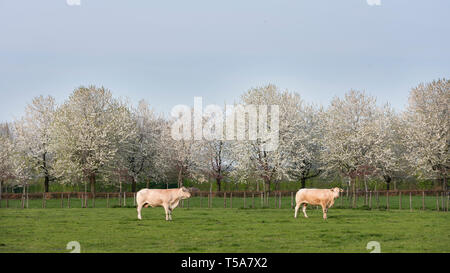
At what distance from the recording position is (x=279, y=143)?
2325 inches

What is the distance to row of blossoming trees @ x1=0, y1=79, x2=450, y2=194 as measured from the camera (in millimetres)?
60219

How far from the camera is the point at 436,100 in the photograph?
6334 cm

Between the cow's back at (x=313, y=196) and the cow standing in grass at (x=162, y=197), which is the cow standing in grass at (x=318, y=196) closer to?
the cow's back at (x=313, y=196)

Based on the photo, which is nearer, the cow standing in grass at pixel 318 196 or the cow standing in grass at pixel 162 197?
the cow standing in grass at pixel 162 197

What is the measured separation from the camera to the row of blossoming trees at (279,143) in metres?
60.2

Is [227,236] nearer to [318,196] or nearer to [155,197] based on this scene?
[155,197]

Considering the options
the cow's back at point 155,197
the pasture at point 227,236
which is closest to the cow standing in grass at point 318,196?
the pasture at point 227,236

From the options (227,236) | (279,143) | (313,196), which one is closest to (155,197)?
(313,196)

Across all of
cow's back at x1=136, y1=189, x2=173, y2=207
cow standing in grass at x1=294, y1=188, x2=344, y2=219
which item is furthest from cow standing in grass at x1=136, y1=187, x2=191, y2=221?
cow standing in grass at x1=294, y1=188, x2=344, y2=219

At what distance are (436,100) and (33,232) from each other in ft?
176

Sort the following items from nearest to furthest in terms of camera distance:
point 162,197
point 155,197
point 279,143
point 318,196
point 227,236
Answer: point 227,236 < point 162,197 < point 155,197 < point 318,196 < point 279,143

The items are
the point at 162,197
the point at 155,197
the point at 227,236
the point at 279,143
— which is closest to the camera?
the point at 227,236

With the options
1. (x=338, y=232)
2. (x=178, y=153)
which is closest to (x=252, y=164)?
(x=178, y=153)
